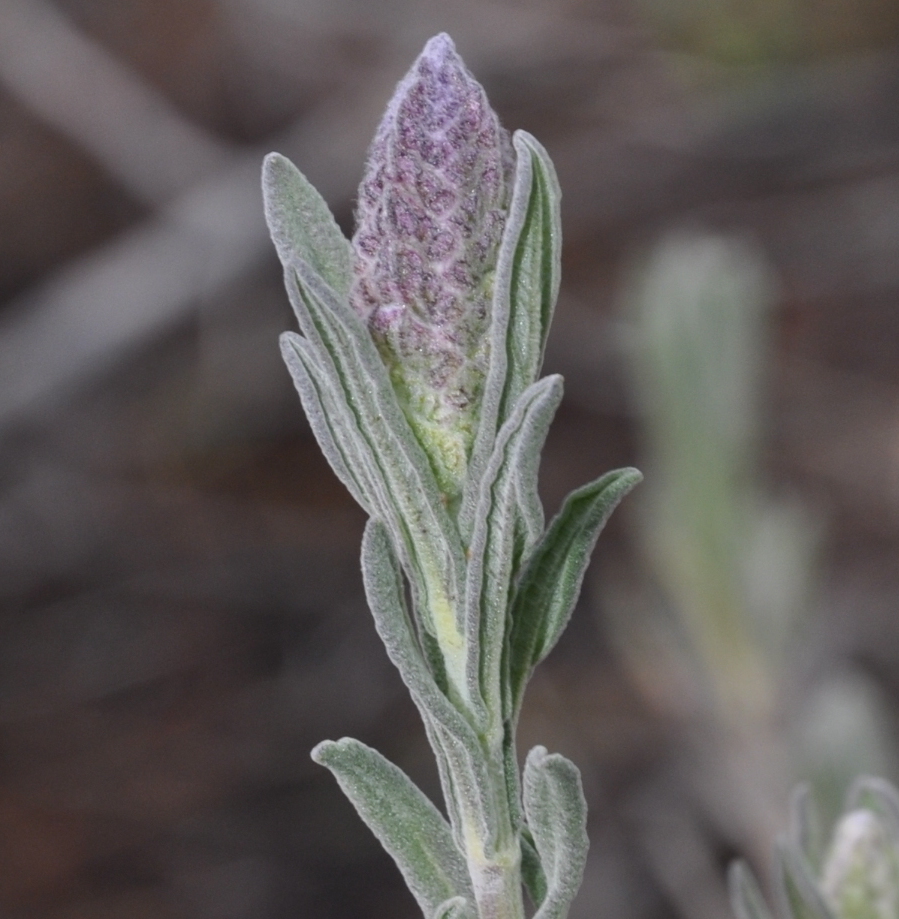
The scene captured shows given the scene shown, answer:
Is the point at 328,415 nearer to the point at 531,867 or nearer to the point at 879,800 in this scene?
the point at 531,867

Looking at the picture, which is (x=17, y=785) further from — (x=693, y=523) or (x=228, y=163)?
(x=693, y=523)

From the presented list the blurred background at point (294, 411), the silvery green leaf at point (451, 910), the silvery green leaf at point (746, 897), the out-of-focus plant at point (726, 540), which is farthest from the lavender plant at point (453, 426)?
the blurred background at point (294, 411)

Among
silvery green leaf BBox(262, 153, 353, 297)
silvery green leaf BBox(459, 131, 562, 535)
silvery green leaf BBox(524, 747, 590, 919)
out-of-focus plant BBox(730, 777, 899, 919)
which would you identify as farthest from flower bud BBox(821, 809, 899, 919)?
silvery green leaf BBox(262, 153, 353, 297)

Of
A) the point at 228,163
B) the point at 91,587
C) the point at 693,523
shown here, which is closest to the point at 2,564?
the point at 91,587

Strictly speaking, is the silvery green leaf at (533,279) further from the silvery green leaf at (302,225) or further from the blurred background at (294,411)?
the blurred background at (294,411)

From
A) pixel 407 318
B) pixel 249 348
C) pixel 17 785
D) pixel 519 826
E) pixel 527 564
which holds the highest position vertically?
pixel 249 348

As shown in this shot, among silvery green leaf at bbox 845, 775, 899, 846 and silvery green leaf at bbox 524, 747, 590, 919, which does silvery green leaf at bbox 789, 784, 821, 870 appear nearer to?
silvery green leaf at bbox 845, 775, 899, 846
